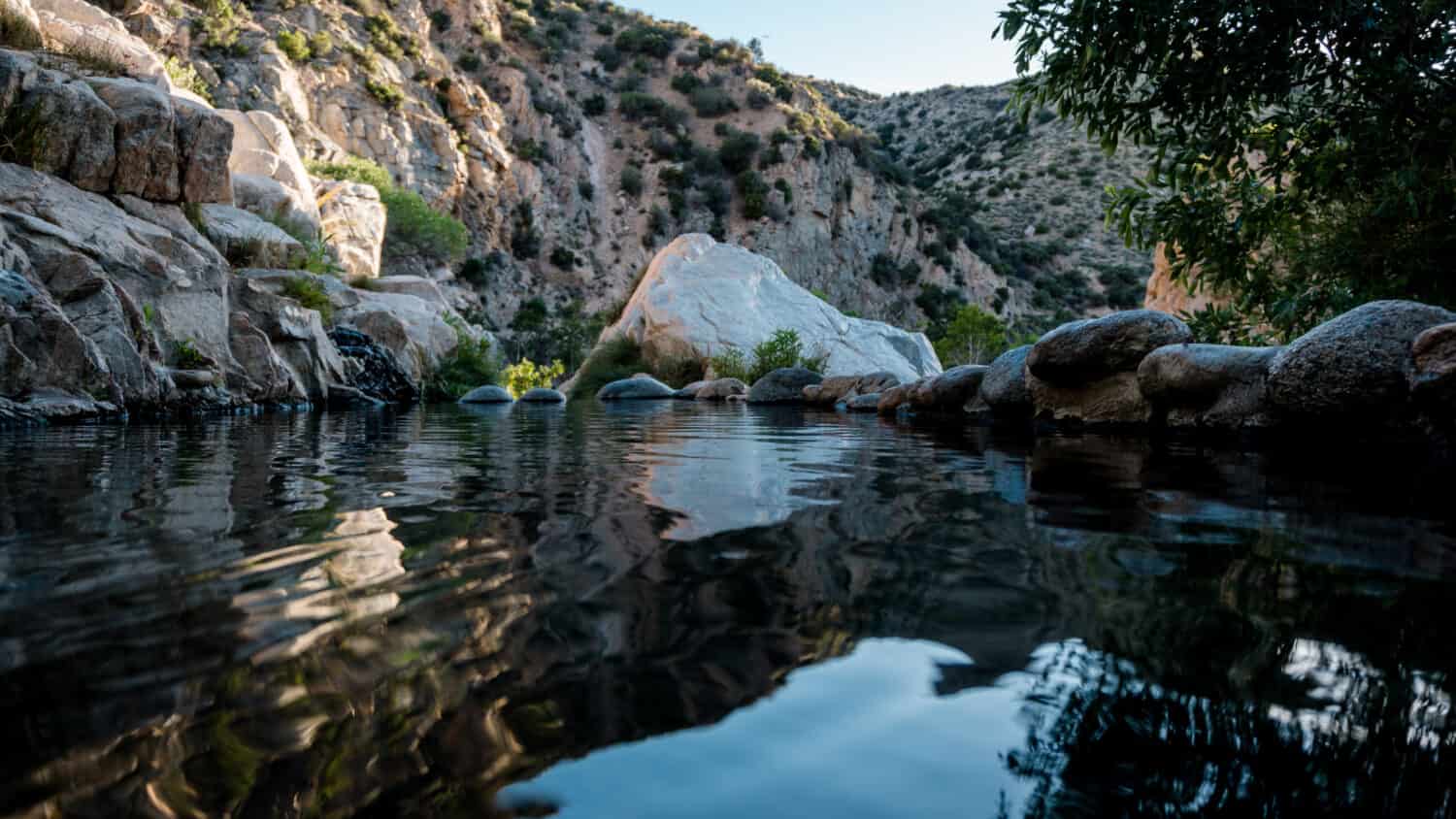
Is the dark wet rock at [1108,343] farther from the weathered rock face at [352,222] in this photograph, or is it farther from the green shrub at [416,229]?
the green shrub at [416,229]

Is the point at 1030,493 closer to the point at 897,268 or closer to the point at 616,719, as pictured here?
the point at 616,719

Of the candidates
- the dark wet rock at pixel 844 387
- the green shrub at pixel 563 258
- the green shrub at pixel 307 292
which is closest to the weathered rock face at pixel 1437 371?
the dark wet rock at pixel 844 387

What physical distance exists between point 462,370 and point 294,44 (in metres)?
19.8

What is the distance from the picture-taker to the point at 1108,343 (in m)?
6.88

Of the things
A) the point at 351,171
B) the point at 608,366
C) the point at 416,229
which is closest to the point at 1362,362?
the point at 608,366

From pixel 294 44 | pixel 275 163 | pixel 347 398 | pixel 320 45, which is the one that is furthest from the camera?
pixel 320 45

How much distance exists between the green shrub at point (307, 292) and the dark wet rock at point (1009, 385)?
8.83m

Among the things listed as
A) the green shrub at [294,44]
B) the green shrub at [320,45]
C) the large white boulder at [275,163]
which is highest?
the green shrub at [320,45]

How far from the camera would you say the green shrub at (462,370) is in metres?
14.5

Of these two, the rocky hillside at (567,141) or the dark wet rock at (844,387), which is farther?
the rocky hillside at (567,141)

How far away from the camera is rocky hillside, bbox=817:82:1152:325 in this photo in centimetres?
4156

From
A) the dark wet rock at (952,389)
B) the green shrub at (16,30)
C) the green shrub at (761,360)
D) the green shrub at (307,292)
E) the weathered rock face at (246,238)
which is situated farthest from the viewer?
the green shrub at (761,360)

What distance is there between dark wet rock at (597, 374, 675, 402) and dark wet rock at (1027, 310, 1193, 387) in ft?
31.1

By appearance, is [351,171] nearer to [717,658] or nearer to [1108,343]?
[1108,343]
